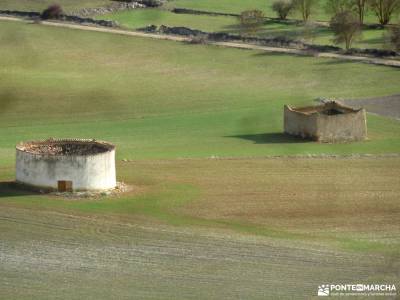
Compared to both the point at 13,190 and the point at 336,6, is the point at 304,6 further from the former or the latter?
the point at 13,190

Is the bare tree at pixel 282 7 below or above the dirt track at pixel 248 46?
above

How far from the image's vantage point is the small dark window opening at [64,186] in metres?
28.2

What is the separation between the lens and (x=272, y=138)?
40562 mm

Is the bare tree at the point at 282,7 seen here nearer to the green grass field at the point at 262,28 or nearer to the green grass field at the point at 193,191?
the green grass field at the point at 262,28

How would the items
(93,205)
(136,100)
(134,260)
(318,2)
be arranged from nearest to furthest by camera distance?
(134,260) → (93,205) → (136,100) → (318,2)

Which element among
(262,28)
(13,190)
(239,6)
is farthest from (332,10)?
(13,190)

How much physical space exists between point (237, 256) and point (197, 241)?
1.53 meters

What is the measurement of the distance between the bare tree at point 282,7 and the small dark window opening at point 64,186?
49.8 metres

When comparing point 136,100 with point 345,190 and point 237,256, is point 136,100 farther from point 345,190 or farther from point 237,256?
point 237,256

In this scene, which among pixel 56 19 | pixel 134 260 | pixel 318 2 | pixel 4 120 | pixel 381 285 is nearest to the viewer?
pixel 381 285

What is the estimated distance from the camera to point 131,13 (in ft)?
214

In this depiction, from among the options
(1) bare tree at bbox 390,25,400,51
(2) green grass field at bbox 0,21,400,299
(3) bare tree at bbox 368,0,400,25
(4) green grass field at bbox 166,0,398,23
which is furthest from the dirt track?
(3) bare tree at bbox 368,0,400,25

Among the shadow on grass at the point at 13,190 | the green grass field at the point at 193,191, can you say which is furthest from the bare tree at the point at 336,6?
the shadow on grass at the point at 13,190

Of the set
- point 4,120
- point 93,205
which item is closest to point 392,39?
point 4,120
